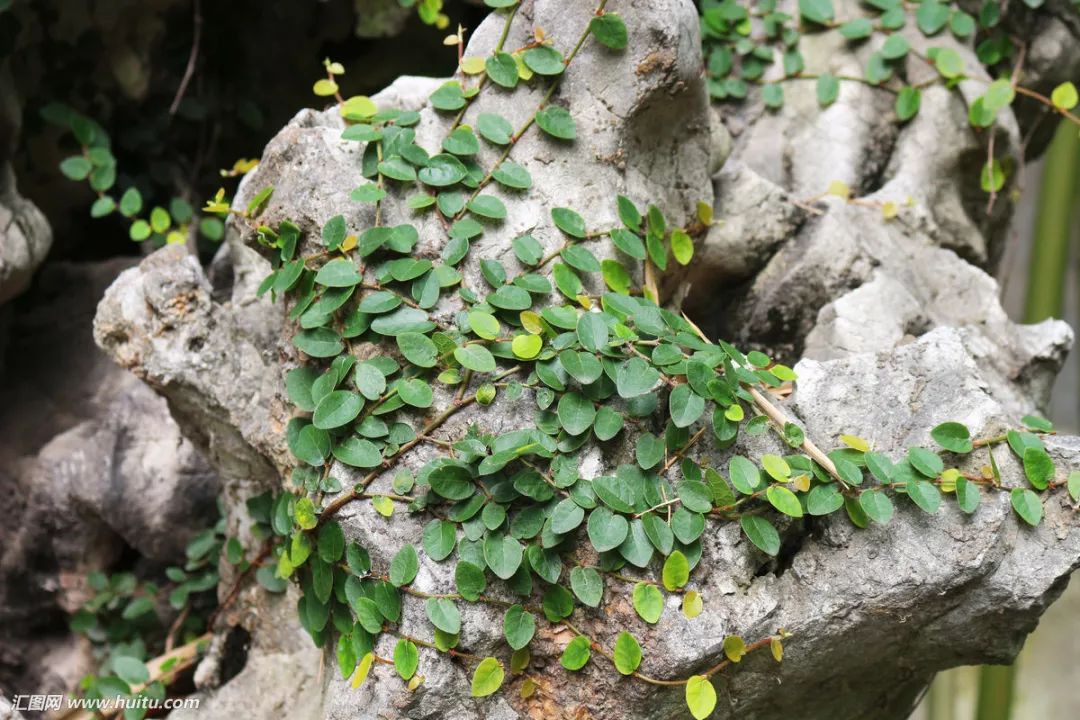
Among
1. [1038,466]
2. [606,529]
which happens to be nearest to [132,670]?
[606,529]

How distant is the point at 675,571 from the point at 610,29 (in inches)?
32.5

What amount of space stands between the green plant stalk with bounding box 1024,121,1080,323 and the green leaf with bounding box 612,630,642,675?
8.01 ft

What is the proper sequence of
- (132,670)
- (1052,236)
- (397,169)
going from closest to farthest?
(397,169)
(132,670)
(1052,236)

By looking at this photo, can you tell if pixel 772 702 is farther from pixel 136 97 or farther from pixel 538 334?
pixel 136 97

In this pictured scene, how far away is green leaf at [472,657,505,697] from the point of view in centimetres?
130

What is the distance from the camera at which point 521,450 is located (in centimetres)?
126

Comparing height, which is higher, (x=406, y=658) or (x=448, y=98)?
(x=448, y=98)

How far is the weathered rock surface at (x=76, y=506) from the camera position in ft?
6.44

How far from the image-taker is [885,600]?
4.32 feet

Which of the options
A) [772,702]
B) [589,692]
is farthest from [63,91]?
[772,702]

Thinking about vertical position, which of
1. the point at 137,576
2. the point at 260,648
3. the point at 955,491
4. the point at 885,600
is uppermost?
the point at 955,491

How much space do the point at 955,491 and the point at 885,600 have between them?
0.58 feet

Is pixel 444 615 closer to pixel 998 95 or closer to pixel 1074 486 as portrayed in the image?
pixel 1074 486

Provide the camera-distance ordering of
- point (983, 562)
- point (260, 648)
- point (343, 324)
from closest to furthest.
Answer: point (983, 562) → point (343, 324) → point (260, 648)
